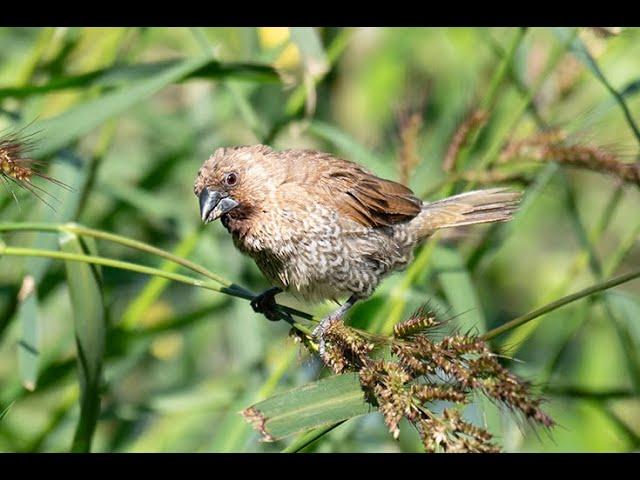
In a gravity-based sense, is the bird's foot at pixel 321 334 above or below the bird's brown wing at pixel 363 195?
below

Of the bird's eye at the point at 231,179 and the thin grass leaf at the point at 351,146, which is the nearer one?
the bird's eye at the point at 231,179

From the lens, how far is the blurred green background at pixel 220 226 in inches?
117

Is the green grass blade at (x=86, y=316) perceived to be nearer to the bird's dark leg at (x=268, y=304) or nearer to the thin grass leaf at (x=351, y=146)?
the bird's dark leg at (x=268, y=304)

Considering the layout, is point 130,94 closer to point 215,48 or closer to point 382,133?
point 215,48

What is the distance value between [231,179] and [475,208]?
0.81 m

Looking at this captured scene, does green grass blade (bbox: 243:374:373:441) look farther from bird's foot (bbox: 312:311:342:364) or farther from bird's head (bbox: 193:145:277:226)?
bird's head (bbox: 193:145:277:226)

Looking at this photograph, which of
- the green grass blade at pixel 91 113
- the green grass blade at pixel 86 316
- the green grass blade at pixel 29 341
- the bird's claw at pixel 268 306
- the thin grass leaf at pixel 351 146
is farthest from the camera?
the thin grass leaf at pixel 351 146

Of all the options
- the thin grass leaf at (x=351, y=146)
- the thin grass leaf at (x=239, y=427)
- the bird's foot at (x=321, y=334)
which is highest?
the thin grass leaf at (x=351, y=146)

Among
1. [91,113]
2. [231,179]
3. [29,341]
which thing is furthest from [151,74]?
[29,341]

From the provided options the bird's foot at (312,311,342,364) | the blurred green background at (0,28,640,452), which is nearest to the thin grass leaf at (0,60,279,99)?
the blurred green background at (0,28,640,452)

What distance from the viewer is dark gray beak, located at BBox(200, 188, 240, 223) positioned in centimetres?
282

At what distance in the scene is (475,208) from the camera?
3131 millimetres

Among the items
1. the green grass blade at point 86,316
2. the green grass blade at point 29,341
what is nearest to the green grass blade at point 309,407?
→ the green grass blade at point 86,316
